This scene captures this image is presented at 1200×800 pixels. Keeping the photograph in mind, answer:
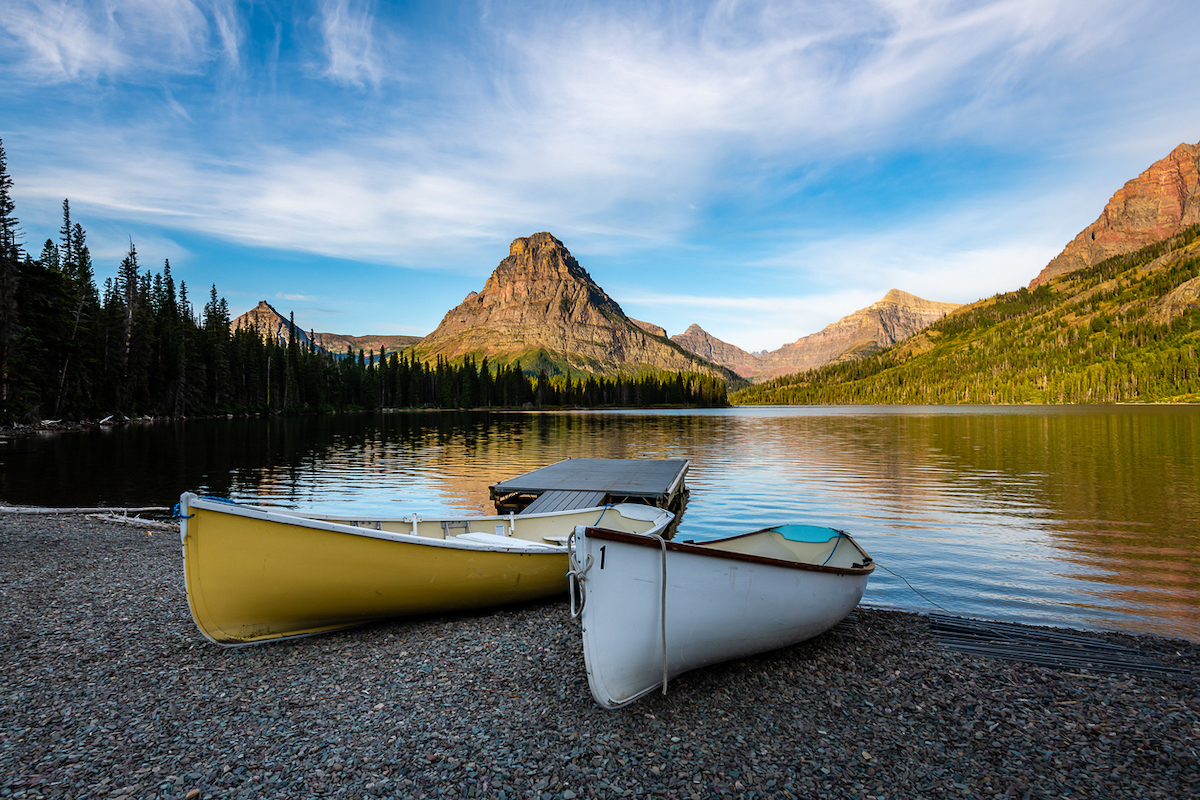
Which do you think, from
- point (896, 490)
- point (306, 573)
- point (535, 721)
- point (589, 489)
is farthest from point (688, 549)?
point (896, 490)

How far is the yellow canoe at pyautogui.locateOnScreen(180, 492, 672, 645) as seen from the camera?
8.38 meters

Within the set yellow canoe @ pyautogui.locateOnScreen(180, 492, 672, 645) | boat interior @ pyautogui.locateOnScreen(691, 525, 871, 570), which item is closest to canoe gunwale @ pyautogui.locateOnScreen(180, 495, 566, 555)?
yellow canoe @ pyautogui.locateOnScreen(180, 492, 672, 645)

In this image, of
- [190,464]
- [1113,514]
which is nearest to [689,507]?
[1113,514]

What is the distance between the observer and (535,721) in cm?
668

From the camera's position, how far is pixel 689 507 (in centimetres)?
2430

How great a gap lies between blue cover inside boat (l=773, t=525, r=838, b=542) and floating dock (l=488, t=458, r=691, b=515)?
8.11 meters

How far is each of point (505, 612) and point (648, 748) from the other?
18.0ft

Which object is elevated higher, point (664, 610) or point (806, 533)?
point (664, 610)

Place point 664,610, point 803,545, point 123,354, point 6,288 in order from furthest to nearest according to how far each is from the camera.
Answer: point 123,354, point 6,288, point 803,545, point 664,610

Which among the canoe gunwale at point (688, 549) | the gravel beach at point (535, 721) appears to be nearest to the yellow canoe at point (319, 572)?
the gravel beach at point (535, 721)

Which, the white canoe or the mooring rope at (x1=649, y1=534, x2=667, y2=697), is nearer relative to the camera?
the white canoe

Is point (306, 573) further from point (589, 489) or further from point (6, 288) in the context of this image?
point (6, 288)

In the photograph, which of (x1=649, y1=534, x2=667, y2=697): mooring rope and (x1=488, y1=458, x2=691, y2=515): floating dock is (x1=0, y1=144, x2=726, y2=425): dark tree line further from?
(x1=649, y1=534, x2=667, y2=697): mooring rope

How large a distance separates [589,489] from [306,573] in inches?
564
